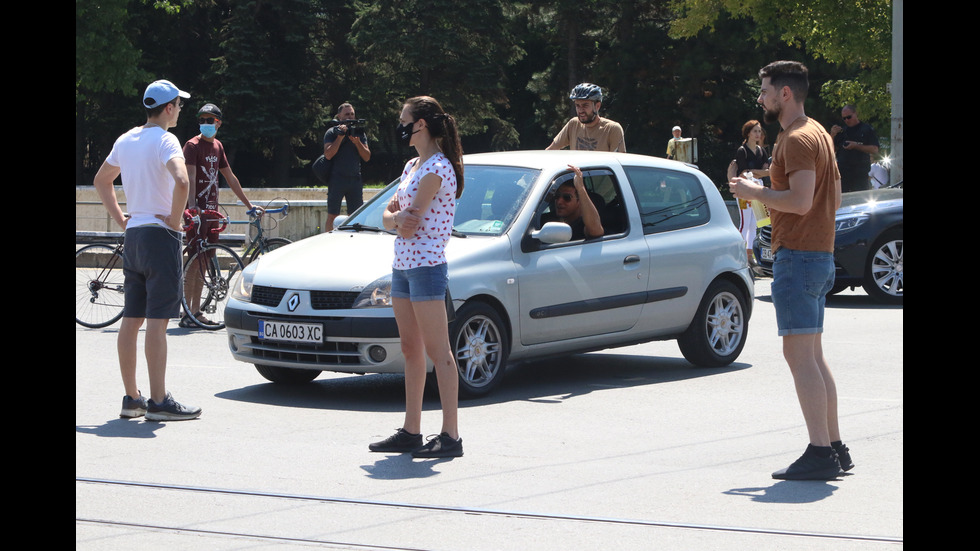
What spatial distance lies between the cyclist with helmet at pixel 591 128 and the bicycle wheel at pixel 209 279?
10.3 ft

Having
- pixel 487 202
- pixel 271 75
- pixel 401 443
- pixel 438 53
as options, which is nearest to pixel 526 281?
pixel 487 202

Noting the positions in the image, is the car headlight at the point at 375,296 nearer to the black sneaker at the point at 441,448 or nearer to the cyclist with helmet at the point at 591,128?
the black sneaker at the point at 441,448

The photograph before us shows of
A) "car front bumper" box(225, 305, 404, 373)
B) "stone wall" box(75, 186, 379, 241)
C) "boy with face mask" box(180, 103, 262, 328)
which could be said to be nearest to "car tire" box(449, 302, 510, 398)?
"car front bumper" box(225, 305, 404, 373)

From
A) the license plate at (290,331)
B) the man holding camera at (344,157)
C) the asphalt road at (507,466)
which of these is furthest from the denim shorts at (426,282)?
the man holding camera at (344,157)

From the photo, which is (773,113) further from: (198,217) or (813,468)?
(198,217)

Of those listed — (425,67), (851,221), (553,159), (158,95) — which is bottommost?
(851,221)

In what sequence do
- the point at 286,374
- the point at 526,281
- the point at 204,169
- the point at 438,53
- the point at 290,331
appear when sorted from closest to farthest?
the point at 290,331 → the point at 526,281 → the point at 286,374 → the point at 204,169 → the point at 438,53

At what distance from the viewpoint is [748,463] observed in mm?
6766

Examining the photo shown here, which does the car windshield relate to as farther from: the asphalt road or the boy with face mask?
the boy with face mask

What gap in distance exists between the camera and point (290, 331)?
8461 mm

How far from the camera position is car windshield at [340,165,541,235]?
9023 millimetres

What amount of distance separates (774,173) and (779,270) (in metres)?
0.46

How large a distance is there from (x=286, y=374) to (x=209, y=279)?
11.2 feet
